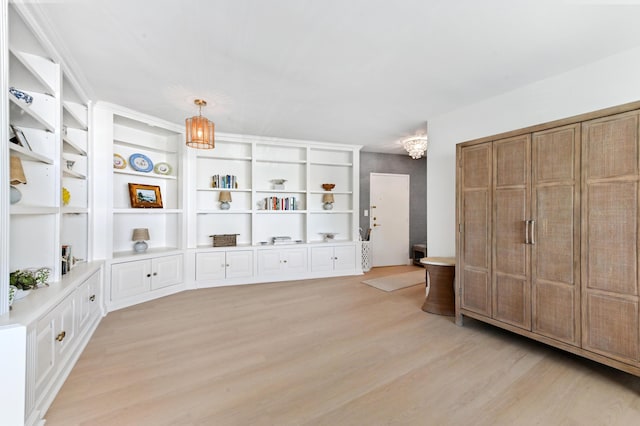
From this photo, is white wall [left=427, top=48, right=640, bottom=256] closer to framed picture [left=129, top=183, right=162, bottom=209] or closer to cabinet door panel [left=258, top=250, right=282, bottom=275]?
cabinet door panel [left=258, top=250, right=282, bottom=275]

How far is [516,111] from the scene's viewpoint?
302 cm

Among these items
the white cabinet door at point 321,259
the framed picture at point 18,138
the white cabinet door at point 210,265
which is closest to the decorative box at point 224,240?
the white cabinet door at point 210,265

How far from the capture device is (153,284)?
3.86 metres

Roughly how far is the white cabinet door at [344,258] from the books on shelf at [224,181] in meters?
2.17

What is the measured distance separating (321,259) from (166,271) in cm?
250

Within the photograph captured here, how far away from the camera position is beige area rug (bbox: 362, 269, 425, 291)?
452cm

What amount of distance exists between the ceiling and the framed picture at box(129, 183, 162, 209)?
1137 mm

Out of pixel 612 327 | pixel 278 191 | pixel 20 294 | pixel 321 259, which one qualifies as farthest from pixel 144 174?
pixel 612 327

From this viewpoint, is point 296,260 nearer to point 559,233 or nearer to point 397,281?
point 397,281

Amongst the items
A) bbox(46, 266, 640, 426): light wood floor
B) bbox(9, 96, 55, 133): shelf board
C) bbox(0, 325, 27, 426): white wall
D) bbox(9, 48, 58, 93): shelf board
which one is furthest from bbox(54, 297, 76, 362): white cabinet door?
bbox(9, 48, 58, 93): shelf board

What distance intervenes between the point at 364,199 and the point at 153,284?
405 centimetres

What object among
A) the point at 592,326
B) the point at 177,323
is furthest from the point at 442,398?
the point at 177,323

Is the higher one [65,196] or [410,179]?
[410,179]

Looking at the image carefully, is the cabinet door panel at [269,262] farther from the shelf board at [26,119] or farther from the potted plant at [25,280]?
the shelf board at [26,119]
